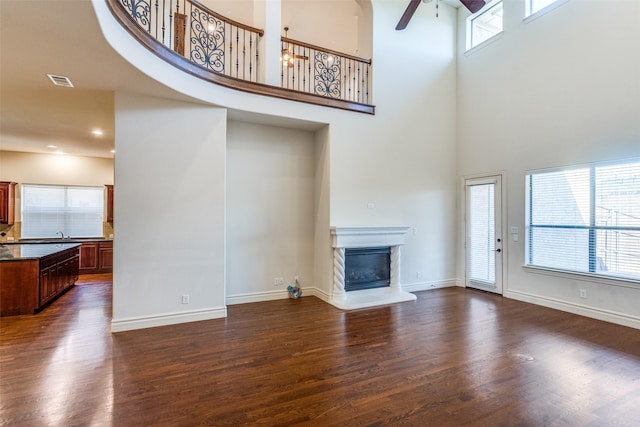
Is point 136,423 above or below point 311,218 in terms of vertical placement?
below

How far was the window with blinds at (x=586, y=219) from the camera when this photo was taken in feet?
13.5

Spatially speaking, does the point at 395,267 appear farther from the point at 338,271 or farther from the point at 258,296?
the point at 258,296

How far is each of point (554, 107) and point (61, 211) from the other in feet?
35.9

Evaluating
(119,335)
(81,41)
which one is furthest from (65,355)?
(81,41)

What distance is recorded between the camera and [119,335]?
3.74m

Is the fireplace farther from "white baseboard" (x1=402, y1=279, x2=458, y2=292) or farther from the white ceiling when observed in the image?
the white ceiling

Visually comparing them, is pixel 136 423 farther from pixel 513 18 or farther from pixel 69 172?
pixel 69 172

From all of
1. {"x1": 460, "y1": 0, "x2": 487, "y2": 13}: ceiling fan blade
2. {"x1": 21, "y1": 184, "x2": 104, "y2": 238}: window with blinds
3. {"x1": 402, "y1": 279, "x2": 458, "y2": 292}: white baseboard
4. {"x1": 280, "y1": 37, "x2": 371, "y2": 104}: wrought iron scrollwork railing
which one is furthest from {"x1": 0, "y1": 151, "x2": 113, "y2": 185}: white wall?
{"x1": 460, "y1": 0, "x2": 487, "y2": 13}: ceiling fan blade

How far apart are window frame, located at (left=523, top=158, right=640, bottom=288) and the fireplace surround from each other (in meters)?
2.03

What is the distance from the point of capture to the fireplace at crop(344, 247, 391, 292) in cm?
543

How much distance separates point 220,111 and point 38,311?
13.5 ft

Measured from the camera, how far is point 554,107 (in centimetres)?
489

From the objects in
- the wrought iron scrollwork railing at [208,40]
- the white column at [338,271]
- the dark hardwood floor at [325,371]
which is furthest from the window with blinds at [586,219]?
the wrought iron scrollwork railing at [208,40]

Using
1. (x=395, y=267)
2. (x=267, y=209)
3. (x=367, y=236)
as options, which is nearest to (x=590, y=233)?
(x=395, y=267)
